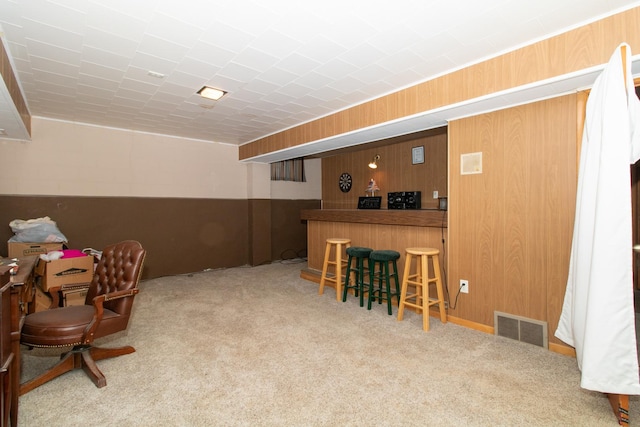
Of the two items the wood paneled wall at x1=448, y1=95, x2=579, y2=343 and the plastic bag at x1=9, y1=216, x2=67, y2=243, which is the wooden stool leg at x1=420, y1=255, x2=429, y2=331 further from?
the plastic bag at x1=9, y1=216, x2=67, y2=243

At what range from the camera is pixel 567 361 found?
97.2 inches

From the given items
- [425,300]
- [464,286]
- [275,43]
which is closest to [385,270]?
[425,300]

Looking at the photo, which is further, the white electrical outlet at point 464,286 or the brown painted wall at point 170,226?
the brown painted wall at point 170,226

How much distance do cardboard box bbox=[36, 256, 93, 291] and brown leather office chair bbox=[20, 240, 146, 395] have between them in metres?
0.88

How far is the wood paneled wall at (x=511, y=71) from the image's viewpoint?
6.85 ft

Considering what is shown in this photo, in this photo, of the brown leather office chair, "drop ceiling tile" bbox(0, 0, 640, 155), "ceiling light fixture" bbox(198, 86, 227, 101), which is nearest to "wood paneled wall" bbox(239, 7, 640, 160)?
"drop ceiling tile" bbox(0, 0, 640, 155)

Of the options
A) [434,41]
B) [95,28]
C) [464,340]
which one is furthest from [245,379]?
[434,41]

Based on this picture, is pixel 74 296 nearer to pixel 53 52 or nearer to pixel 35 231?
pixel 35 231

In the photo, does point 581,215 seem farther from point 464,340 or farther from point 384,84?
point 384,84

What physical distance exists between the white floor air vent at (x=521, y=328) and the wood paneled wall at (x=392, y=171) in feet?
9.25

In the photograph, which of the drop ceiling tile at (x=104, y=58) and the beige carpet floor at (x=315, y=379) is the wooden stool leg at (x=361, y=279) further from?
the drop ceiling tile at (x=104, y=58)

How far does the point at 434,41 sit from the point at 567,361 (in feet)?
9.04

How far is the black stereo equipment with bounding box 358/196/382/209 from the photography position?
6031 millimetres

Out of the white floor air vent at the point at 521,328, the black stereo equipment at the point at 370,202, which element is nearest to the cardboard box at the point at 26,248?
the black stereo equipment at the point at 370,202
